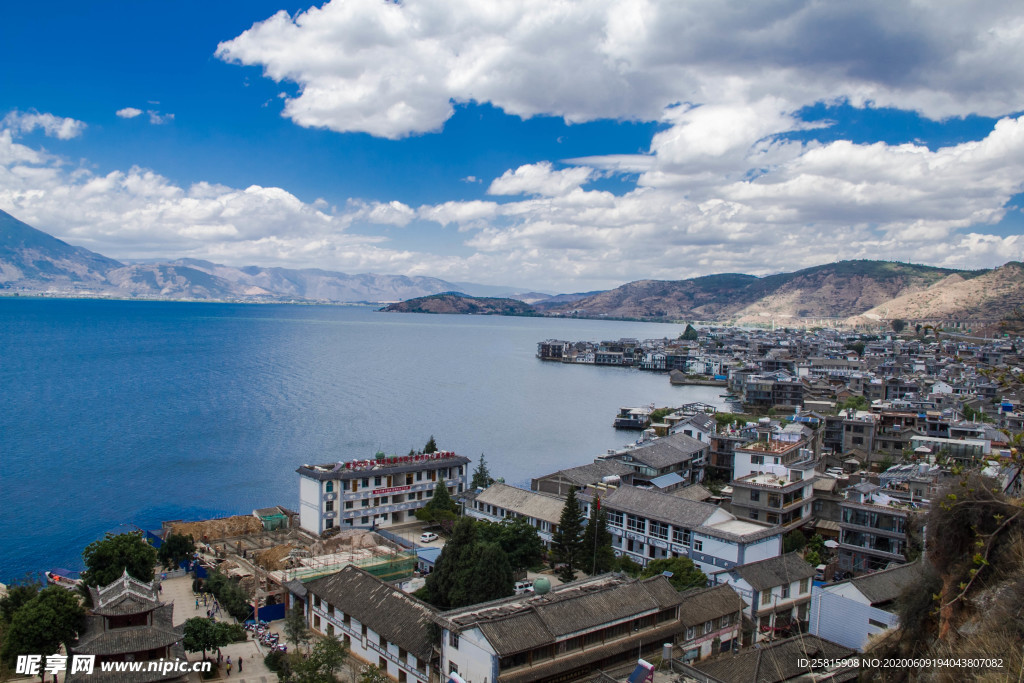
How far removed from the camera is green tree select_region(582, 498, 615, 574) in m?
21.2

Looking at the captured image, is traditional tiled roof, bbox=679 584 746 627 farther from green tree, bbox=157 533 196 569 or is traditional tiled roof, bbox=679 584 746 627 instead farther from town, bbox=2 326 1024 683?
green tree, bbox=157 533 196 569

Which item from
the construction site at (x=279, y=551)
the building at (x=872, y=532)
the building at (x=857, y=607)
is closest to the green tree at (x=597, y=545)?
the construction site at (x=279, y=551)

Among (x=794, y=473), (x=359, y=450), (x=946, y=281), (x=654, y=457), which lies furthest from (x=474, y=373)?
(x=946, y=281)

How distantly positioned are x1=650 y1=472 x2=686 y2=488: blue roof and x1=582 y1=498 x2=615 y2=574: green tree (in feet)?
21.6

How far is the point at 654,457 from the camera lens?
1209 inches

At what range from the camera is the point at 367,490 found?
27625 mm

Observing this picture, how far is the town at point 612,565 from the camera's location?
504 inches

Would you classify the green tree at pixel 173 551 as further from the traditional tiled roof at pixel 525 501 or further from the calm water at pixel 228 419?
the traditional tiled roof at pixel 525 501

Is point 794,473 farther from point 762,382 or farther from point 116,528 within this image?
point 762,382

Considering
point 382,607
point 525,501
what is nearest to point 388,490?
point 525,501

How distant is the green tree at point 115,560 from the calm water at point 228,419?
26.1ft

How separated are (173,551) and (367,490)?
24.8 feet

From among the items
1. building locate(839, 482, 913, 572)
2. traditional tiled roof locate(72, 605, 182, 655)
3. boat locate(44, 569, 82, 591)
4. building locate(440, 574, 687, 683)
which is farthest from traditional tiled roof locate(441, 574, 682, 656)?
boat locate(44, 569, 82, 591)

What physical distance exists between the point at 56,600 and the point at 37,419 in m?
41.9
